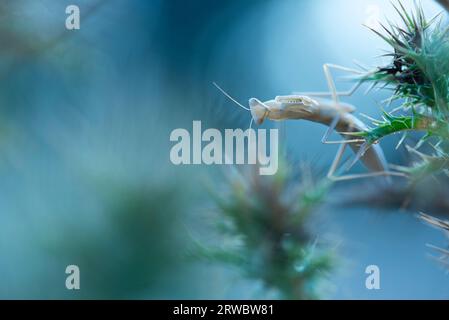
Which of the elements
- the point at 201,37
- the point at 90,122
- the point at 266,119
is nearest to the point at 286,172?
the point at 266,119

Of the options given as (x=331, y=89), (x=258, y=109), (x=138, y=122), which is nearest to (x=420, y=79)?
(x=331, y=89)

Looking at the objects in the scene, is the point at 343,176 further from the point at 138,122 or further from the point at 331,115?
the point at 138,122

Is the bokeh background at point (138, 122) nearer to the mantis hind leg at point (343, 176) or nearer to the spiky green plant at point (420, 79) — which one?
the mantis hind leg at point (343, 176)

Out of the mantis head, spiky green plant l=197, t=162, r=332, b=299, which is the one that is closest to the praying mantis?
the mantis head

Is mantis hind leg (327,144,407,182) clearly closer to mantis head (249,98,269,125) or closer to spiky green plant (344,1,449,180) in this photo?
spiky green plant (344,1,449,180)

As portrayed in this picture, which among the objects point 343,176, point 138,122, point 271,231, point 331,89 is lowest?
point 271,231

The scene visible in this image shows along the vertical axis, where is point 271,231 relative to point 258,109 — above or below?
below
